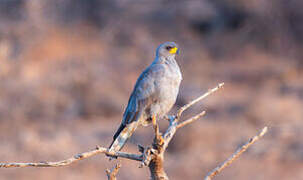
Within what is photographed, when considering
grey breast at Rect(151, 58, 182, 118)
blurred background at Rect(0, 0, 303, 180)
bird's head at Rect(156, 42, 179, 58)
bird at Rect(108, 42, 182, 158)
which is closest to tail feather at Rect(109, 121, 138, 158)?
bird at Rect(108, 42, 182, 158)

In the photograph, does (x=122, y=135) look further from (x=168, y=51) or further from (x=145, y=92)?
(x=168, y=51)

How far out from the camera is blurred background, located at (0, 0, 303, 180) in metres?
10.1

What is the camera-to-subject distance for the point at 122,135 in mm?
3725

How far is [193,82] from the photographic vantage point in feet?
54.8

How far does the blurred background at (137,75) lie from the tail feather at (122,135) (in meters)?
5.66

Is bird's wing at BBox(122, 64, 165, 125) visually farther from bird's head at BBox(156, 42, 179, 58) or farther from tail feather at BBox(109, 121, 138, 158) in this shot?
bird's head at BBox(156, 42, 179, 58)

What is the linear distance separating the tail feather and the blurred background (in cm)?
566

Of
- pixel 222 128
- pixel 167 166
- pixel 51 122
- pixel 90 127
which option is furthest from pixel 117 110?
pixel 167 166

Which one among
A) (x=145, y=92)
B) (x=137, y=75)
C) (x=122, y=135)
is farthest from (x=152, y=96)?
(x=137, y=75)

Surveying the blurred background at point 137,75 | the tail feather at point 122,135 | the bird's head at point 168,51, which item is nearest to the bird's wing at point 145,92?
the tail feather at point 122,135

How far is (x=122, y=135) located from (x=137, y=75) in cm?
1373

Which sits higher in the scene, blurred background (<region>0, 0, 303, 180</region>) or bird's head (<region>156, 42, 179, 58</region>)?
blurred background (<region>0, 0, 303, 180</region>)

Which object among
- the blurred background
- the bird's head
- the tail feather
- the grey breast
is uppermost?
the blurred background

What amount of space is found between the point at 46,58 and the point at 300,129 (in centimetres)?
1073
